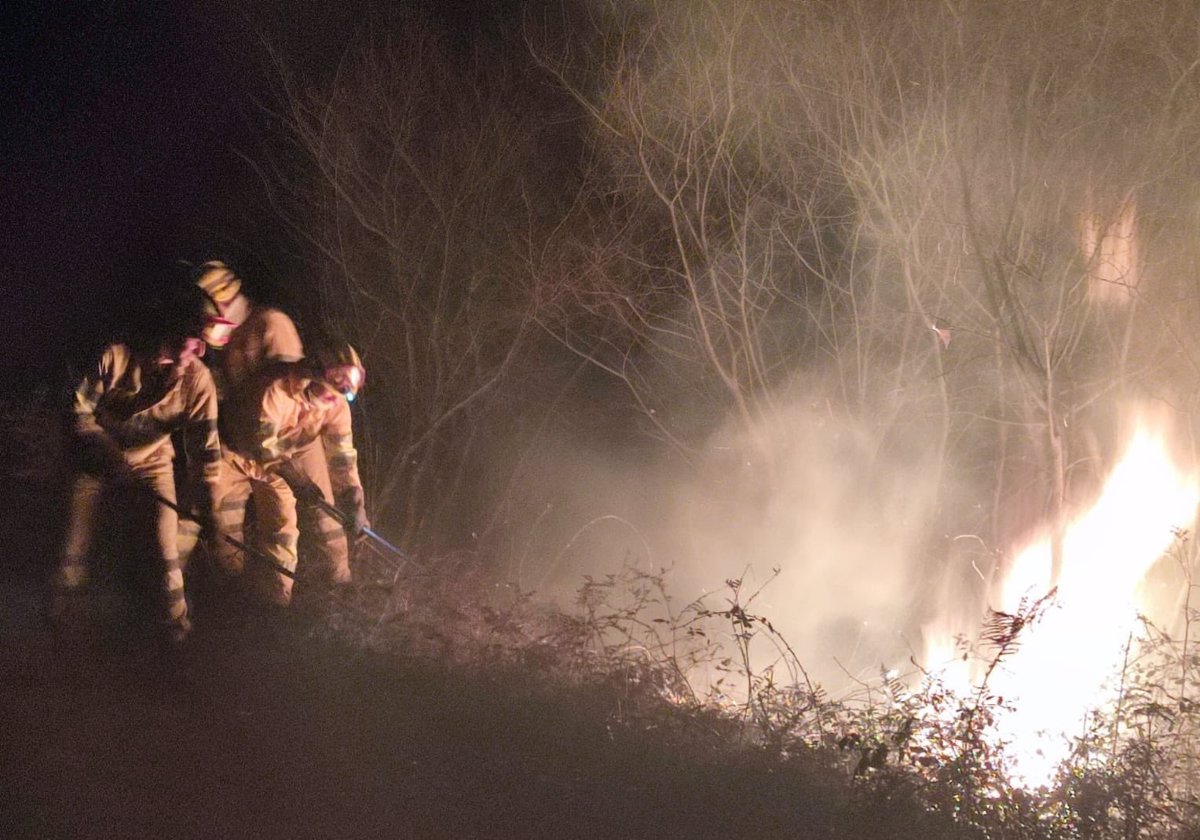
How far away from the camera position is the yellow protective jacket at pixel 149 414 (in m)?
5.24

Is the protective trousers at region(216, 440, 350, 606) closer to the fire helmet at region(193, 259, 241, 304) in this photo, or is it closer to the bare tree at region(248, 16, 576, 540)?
the fire helmet at region(193, 259, 241, 304)

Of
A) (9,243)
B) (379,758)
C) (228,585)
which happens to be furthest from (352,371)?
(9,243)

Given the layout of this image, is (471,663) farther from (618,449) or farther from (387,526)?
(618,449)

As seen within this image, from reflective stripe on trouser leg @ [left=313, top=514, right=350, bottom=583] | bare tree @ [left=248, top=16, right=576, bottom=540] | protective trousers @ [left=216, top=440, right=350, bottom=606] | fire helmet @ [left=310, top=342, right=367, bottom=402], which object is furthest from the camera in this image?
bare tree @ [left=248, top=16, right=576, bottom=540]

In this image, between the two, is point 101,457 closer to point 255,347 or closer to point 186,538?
point 186,538

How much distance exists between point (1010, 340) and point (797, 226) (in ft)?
8.05

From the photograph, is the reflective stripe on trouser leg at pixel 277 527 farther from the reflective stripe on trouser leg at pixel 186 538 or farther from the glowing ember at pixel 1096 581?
the glowing ember at pixel 1096 581

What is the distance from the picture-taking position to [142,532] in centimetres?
562

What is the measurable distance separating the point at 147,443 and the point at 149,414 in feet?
0.61

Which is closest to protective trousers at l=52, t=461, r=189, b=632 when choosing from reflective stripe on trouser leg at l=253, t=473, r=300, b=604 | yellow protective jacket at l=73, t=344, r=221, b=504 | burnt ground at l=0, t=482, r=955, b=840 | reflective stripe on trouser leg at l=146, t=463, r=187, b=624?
reflective stripe on trouser leg at l=146, t=463, r=187, b=624

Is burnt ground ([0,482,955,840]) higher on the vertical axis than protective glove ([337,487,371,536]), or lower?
lower

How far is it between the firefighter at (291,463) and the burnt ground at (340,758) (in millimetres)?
893

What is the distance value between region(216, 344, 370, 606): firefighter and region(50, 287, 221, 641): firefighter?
0.32 metres

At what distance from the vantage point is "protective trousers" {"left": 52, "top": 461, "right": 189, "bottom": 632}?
550cm
